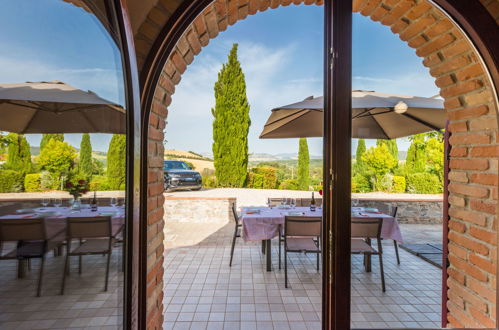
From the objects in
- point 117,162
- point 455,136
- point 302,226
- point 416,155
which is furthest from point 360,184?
point 302,226

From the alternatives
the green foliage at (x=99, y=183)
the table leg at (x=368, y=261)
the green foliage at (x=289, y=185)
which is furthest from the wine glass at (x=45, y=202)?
the green foliage at (x=289, y=185)

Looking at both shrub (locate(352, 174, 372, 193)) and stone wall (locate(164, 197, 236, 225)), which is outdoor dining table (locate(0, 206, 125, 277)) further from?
stone wall (locate(164, 197, 236, 225))

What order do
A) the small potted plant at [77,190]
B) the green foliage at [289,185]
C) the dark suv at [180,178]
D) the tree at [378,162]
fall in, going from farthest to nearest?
the green foliage at [289,185] < the dark suv at [180,178] < the tree at [378,162] < the small potted plant at [77,190]

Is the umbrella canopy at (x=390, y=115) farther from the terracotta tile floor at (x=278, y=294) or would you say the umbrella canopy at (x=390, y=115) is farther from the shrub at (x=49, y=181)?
the shrub at (x=49, y=181)

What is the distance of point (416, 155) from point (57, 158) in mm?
2488

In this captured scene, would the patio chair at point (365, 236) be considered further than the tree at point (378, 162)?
No

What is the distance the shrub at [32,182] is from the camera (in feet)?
1.79

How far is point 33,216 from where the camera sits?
1.93ft

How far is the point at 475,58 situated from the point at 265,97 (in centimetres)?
858

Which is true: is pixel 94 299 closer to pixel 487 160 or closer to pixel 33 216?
pixel 33 216

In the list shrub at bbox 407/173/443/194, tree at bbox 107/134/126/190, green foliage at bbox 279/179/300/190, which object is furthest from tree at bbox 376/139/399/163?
green foliage at bbox 279/179/300/190

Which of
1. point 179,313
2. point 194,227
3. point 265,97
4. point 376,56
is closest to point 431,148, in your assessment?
point 376,56

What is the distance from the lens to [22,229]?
58 cm

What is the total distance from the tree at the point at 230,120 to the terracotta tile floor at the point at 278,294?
7571 mm
